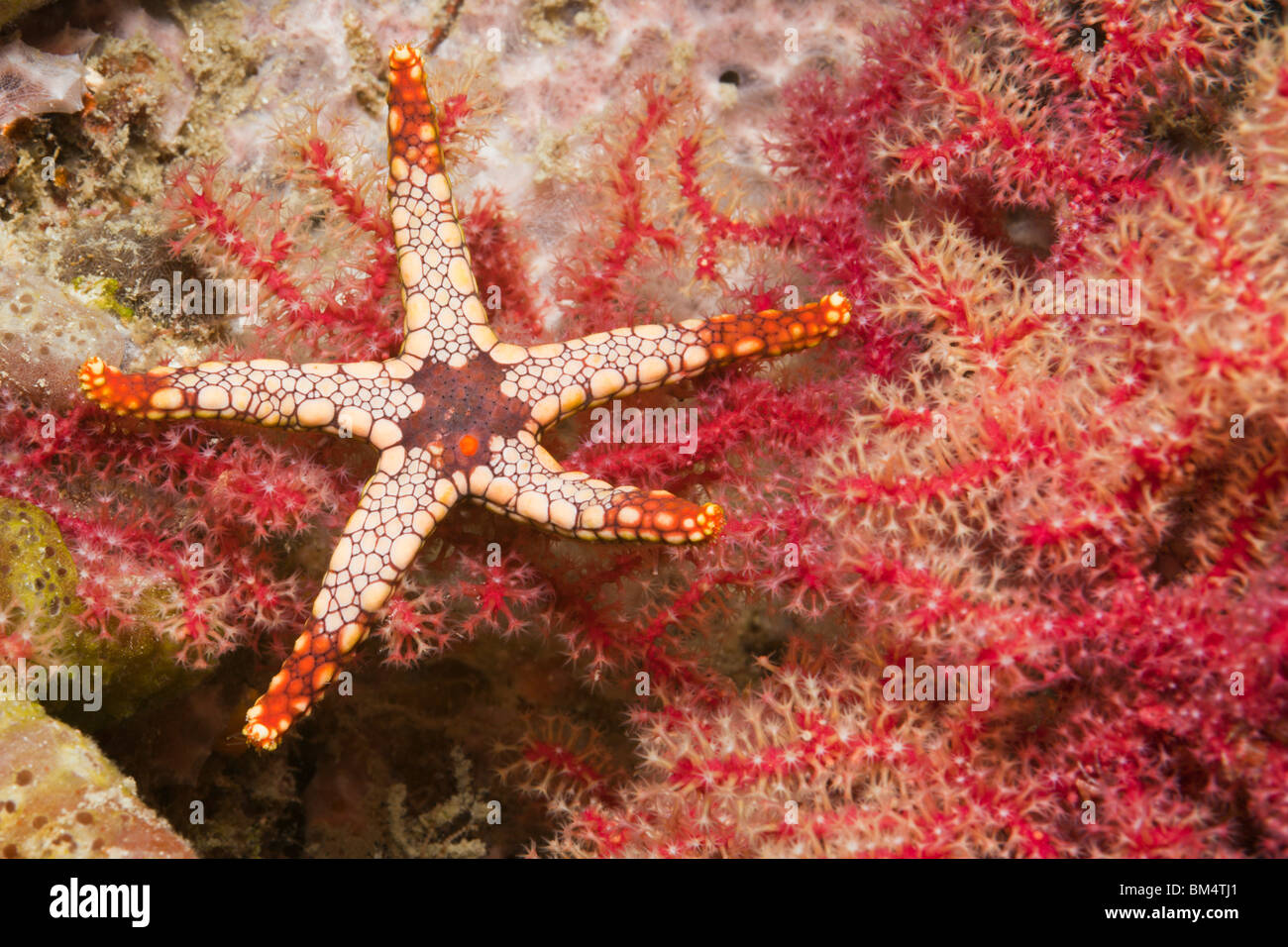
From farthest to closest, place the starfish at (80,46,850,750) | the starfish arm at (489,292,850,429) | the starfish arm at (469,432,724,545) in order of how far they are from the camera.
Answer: the starfish arm at (489,292,850,429) < the starfish at (80,46,850,750) < the starfish arm at (469,432,724,545)

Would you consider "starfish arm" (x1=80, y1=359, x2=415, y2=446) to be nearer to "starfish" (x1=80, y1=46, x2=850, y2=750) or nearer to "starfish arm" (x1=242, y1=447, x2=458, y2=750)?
"starfish" (x1=80, y1=46, x2=850, y2=750)

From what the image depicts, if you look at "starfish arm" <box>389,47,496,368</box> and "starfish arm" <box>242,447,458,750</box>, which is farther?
"starfish arm" <box>389,47,496,368</box>

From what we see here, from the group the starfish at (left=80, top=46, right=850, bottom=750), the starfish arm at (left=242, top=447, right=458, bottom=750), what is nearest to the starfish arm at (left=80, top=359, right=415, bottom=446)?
the starfish at (left=80, top=46, right=850, bottom=750)

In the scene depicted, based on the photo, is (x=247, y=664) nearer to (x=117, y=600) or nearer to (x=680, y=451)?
(x=117, y=600)

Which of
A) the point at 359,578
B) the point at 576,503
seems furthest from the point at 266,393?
the point at 576,503

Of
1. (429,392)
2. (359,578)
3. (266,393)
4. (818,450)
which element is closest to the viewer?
(359,578)

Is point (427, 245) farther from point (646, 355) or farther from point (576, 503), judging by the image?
point (576, 503)
